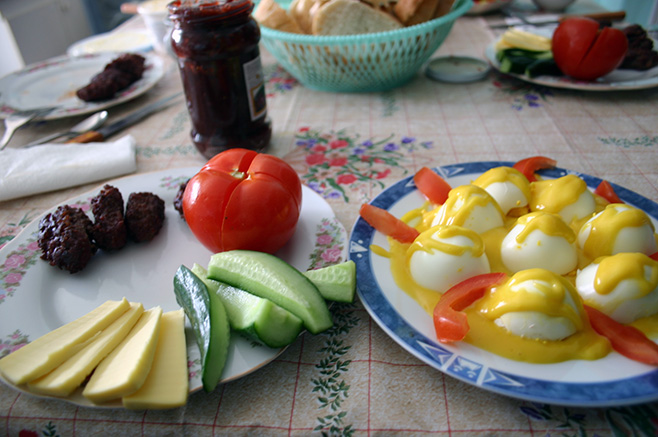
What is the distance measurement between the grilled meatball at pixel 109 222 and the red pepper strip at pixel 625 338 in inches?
33.5

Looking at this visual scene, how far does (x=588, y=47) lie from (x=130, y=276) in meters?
1.44

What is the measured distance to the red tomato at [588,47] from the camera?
1352mm

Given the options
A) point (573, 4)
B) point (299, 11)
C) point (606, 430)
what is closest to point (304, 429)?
point (606, 430)

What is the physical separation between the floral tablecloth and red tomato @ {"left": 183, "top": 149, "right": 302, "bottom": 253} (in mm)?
191

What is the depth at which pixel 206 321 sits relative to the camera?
64 centimetres

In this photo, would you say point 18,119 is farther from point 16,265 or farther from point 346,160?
point 346,160

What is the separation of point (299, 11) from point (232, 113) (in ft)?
2.03

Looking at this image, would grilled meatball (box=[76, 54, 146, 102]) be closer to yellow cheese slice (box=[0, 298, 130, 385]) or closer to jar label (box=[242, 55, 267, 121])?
jar label (box=[242, 55, 267, 121])

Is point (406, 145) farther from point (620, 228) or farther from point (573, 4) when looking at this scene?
point (573, 4)

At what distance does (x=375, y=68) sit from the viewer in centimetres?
147

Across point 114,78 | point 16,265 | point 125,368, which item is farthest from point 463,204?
point 114,78

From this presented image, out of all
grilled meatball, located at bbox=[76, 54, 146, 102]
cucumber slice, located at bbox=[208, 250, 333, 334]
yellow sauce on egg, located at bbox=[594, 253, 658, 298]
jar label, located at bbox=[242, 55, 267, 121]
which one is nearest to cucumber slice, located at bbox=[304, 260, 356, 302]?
cucumber slice, located at bbox=[208, 250, 333, 334]

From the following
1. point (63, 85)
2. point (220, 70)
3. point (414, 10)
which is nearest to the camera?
point (220, 70)

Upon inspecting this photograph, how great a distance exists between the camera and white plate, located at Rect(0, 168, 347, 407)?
2.26 ft
